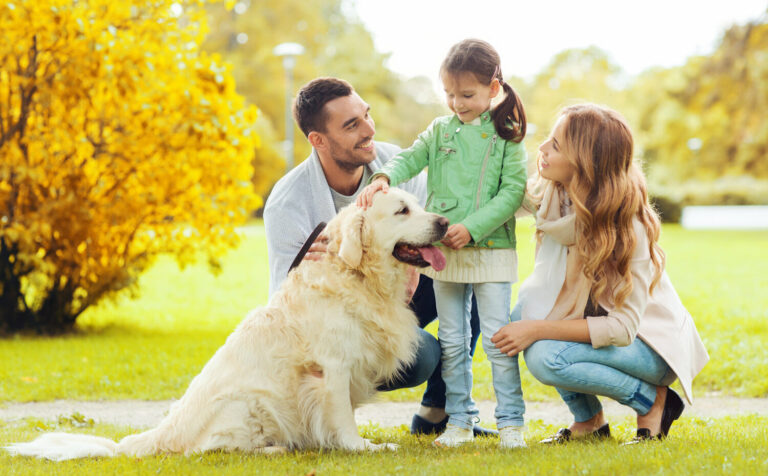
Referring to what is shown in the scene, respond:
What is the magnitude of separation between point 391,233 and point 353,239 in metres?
0.21

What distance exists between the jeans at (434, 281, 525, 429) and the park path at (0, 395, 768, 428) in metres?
1.10

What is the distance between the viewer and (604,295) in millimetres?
3975

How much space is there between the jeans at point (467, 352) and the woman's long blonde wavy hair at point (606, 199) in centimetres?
52

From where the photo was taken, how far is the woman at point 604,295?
384cm

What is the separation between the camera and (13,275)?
8.58 meters

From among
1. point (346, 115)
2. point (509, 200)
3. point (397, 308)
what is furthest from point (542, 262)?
point (346, 115)

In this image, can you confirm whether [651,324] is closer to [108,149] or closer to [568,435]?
[568,435]

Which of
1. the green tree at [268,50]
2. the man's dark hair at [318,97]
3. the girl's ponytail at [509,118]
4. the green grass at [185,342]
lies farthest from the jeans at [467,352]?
the green tree at [268,50]

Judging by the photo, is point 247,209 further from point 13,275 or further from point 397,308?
point 397,308

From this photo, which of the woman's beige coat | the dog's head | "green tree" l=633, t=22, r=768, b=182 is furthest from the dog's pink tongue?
"green tree" l=633, t=22, r=768, b=182

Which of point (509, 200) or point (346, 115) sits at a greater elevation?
point (346, 115)

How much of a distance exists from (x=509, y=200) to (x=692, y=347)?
1293 millimetres

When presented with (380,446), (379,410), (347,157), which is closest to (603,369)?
(380,446)

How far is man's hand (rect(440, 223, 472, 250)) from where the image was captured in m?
3.81
